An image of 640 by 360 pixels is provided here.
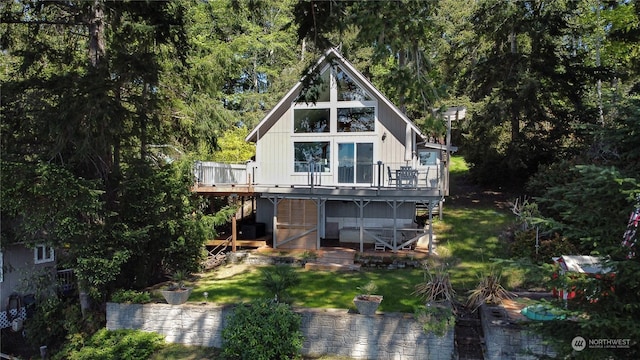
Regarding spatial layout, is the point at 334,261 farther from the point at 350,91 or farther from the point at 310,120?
the point at 350,91

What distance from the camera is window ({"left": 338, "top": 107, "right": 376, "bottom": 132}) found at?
1705cm

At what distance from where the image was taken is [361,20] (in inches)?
249

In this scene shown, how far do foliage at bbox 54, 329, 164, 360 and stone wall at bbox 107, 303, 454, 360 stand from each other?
0.81 feet

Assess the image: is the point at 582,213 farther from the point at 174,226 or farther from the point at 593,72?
the point at 593,72

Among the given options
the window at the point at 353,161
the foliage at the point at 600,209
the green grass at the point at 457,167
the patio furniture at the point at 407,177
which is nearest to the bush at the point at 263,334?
the foliage at the point at 600,209

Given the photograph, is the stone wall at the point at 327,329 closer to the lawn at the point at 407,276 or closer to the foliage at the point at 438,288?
the lawn at the point at 407,276

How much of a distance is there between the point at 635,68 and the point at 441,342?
16717mm

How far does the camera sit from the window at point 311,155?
57.1 feet

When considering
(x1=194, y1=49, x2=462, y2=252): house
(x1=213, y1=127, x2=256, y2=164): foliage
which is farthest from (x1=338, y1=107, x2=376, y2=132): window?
(x1=213, y1=127, x2=256, y2=164): foliage

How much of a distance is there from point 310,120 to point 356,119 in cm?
194

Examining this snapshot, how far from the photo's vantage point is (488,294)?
10.4 metres

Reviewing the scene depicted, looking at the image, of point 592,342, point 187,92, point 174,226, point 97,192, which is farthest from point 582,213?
point 187,92

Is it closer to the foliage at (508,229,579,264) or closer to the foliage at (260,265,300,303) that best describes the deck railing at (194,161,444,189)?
the foliage at (508,229,579,264)

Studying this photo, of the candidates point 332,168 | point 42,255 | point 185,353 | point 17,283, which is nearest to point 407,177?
point 332,168
